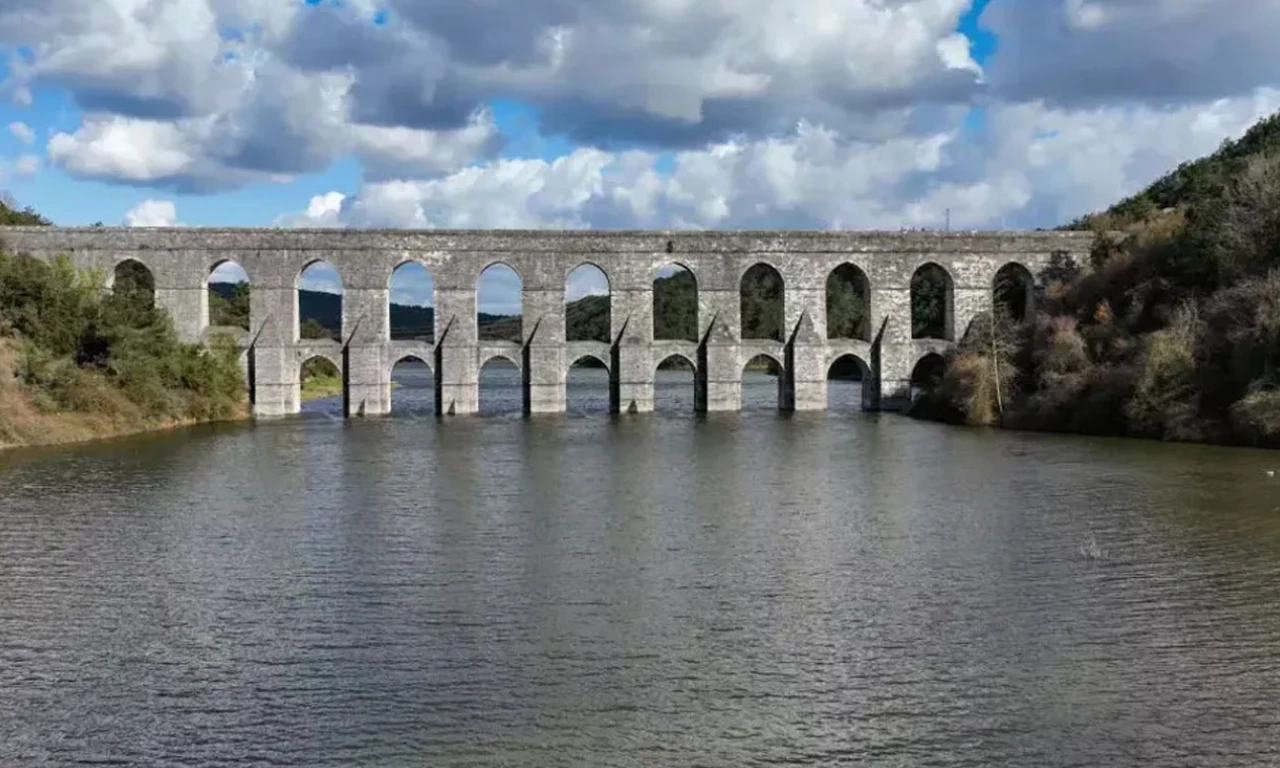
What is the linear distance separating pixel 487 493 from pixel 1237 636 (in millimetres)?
15535

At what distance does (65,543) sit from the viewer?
1980 cm

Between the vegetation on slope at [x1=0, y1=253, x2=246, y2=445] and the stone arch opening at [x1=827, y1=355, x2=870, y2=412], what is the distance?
2536cm

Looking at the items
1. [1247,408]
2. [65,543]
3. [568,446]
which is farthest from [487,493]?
[1247,408]

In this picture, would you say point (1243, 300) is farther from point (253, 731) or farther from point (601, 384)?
point (601, 384)

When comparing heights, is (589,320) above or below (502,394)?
above

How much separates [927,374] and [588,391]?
23708mm

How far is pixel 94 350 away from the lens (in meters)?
43.5

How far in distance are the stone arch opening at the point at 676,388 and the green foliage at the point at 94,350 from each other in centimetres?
1907

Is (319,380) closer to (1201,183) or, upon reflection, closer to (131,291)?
(131,291)

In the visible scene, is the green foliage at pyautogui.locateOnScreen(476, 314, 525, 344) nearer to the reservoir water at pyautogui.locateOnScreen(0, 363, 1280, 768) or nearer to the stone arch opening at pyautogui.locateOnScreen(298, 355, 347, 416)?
the stone arch opening at pyautogui.locateOnScreen(298, 355, 347, 416)

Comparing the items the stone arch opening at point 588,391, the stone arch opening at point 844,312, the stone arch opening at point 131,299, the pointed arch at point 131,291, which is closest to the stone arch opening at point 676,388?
the stone arch opening at point 588,391

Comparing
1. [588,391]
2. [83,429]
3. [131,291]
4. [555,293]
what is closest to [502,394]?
[588,391]

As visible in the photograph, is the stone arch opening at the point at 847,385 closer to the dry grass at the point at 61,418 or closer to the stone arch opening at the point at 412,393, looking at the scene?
the stone arch opening at the point at 412,393

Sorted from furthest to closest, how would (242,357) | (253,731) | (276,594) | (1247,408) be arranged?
(242,357) < (1247,408) < (276,594) < (253,731)
